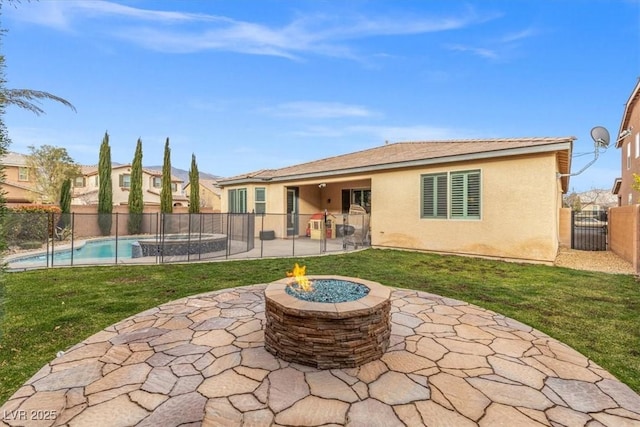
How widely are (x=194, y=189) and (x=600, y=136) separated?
74.3 feet

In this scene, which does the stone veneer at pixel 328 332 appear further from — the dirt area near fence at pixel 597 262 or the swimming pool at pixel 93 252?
the swimming pool at pixel 93 252

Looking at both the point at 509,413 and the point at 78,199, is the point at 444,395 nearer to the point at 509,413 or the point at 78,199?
the point at 509,413

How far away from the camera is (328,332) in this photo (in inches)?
119

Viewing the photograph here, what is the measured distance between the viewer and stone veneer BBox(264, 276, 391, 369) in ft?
9.89

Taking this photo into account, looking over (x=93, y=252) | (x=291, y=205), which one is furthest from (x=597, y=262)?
(x=93, y=252)

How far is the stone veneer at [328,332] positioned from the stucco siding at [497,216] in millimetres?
7636

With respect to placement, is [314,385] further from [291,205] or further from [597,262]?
[291,205]

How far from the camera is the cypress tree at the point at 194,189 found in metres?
22.7

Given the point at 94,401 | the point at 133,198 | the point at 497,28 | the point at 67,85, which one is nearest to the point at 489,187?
the point at 497,28

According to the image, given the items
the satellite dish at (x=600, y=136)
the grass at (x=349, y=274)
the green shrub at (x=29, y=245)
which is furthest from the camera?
the green shrub at (x=29, y=245)

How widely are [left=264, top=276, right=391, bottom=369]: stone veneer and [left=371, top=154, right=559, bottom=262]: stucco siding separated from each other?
7.64 m

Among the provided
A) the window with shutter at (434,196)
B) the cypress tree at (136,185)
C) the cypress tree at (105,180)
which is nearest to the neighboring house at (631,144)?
the window with shutter at (434,196)

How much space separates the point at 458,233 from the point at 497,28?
8.28 meters

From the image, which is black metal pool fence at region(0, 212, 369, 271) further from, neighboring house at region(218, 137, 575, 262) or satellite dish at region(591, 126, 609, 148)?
satellite dish at region(591, 126, 609, 148)
